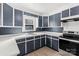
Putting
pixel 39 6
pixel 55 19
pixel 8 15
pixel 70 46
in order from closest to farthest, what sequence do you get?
pixel 70 46 → pixel 8 15 → pixel 39 6 → pixel 55 19

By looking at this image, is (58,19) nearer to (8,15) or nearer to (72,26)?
(72,26)

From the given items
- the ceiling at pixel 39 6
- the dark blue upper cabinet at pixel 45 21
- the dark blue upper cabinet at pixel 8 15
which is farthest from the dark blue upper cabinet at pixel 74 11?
the dark blue upper cabinet at pixel 8 15

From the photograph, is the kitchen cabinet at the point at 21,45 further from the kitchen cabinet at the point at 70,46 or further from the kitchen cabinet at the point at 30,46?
the kitchen cabinet at the point at 70,46

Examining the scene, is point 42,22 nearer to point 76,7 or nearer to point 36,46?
point 36,46

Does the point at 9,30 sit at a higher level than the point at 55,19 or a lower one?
lower

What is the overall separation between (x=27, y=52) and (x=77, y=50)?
1.28 meters

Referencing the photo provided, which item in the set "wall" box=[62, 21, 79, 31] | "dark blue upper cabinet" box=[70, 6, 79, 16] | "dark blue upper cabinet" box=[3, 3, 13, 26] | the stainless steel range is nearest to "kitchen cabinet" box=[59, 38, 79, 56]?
the stainless steel range

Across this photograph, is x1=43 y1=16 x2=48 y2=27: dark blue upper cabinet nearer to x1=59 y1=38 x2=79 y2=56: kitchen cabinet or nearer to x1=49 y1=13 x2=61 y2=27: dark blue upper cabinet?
x1=49 y1=13 x2=61 y2=27: dark blue upper cabinet

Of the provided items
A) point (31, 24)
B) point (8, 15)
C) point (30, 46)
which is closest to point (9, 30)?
point (8, 15)

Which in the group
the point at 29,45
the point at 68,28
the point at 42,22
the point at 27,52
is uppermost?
the point at 42,22

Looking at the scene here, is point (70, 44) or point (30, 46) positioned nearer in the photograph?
point (70, 44)

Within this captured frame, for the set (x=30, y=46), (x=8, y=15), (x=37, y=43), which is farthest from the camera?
(x=37, y=43)

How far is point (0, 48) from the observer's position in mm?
576

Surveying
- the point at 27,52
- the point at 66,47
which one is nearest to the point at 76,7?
the point at 66,47
